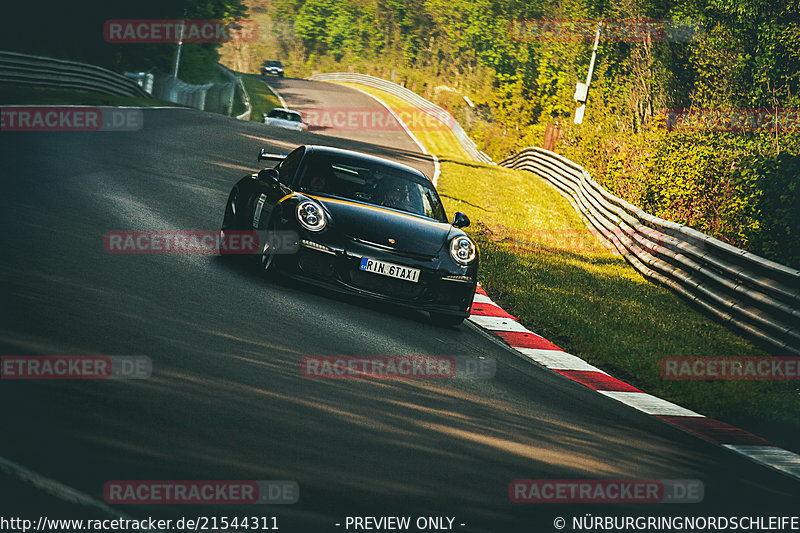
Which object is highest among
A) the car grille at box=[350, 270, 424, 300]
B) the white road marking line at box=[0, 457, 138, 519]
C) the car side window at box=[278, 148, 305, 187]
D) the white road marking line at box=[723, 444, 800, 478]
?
the car side window at box=[278, 148, 305, 187]

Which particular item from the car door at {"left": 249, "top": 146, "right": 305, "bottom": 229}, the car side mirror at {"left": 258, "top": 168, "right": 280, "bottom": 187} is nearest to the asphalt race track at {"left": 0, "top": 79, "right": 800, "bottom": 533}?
the car door at {"left": 249, "top": 146, "right": 305, "bottom": 229}

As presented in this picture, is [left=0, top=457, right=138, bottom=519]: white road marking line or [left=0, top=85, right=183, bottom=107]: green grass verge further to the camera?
[left=0, top=85, right=183, bottom=107]: green grass verge

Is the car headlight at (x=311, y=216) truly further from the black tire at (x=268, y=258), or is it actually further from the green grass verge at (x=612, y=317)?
the green grass verge at (x=612, y=317)

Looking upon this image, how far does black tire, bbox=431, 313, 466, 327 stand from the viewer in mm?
8602

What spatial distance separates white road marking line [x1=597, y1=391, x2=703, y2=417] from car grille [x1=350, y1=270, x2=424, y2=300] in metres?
1.97

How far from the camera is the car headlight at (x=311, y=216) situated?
26.4 ft

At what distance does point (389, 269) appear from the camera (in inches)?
314

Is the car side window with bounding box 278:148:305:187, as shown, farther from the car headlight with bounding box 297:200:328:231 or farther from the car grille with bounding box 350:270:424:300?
the car grille with bounding box 350:270:424:300

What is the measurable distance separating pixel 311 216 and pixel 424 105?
53.4m

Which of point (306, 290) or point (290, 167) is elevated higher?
point (290, 167)

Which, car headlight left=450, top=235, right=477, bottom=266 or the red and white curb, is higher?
car headlight left=450, top=235, right=477, bottom=266

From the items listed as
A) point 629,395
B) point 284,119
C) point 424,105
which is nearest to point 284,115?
point 284,119

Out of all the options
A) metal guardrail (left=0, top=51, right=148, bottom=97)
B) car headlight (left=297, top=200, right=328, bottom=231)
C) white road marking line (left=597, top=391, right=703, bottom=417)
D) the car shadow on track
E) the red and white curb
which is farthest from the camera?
metal guardrail (left=0, top=51, right=148, bottom=97)

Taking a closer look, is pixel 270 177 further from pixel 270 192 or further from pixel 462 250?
pixel 462 250
